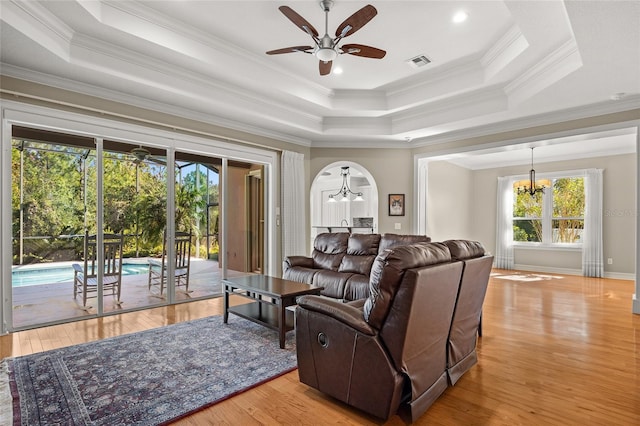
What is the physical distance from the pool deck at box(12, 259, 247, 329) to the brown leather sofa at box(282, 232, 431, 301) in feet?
4.89

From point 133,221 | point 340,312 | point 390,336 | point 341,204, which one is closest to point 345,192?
point 341,204

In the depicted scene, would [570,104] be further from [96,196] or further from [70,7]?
[96,196]

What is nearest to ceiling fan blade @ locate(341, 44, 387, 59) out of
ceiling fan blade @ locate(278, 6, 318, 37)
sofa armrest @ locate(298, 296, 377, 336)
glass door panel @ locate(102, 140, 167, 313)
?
ceiling fan blade @ locate(278, 6, 318, 37)

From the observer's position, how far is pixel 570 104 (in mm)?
4523

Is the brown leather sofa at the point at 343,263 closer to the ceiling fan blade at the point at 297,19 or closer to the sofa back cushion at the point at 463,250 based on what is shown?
the sofa back cushion at the point at 463,250

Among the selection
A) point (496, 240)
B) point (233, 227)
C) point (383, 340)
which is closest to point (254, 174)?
point (233, 227)

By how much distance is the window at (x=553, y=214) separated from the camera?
309 inches

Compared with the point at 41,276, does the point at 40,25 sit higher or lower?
higher

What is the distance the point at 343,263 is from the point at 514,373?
2.52 m

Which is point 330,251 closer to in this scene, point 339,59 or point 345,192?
point 339,59

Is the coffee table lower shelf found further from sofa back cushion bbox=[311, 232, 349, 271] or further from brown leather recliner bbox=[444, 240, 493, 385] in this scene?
brown leather recliner bbox=[444, 240, 493, 385]

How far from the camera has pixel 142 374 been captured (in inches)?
102

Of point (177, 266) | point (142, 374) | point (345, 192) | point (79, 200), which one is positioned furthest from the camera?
point (345, 192)

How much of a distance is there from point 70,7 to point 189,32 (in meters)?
1.04
